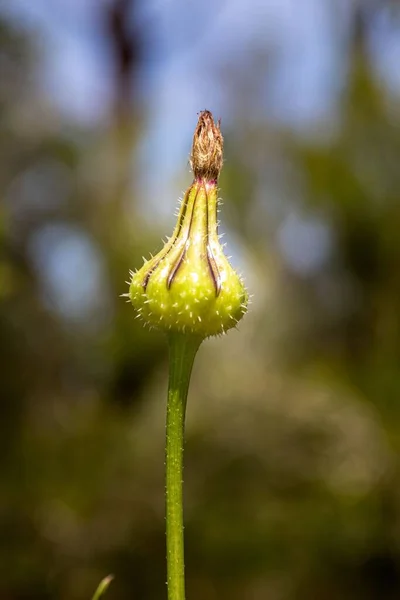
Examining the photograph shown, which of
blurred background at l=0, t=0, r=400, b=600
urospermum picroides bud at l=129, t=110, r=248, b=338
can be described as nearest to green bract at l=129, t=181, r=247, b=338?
urospermum picroides bud at l=129, t=110, r=248, b=338

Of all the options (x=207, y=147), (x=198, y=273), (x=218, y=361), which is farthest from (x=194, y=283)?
(x=218, y=361)

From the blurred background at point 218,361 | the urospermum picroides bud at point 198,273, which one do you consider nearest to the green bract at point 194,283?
the urospermum picroides bud at point 198,273

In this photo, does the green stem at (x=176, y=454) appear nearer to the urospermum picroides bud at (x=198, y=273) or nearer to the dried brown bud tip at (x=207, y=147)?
the urospermum picroides bud at (x=198, y=273)

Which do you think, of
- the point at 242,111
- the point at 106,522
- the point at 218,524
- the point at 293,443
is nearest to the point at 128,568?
the point at 106,522

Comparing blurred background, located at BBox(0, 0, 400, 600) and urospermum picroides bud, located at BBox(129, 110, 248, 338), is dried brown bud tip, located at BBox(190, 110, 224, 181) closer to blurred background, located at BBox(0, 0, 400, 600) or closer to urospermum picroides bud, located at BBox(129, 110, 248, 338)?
urospermum picroides bud, located at BBox(129, 110, 248, 338)

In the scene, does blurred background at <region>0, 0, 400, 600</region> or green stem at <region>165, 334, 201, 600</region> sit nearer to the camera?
green stem at <region>165, 334, 201, 600</region>

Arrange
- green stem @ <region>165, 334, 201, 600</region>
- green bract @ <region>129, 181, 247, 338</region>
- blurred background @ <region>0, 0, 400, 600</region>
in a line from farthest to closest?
blurred background @ <region>0, 0, 400, 600</region> → green bract @ <region>129, 181, 247, 338</region> → green stem @ <region>165, 334, 201, 600</region>

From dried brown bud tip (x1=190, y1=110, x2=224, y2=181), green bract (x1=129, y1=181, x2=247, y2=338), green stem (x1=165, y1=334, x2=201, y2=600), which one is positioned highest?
dried brown bud tip (x1=190, y1=110, x2=224, y2=181)
